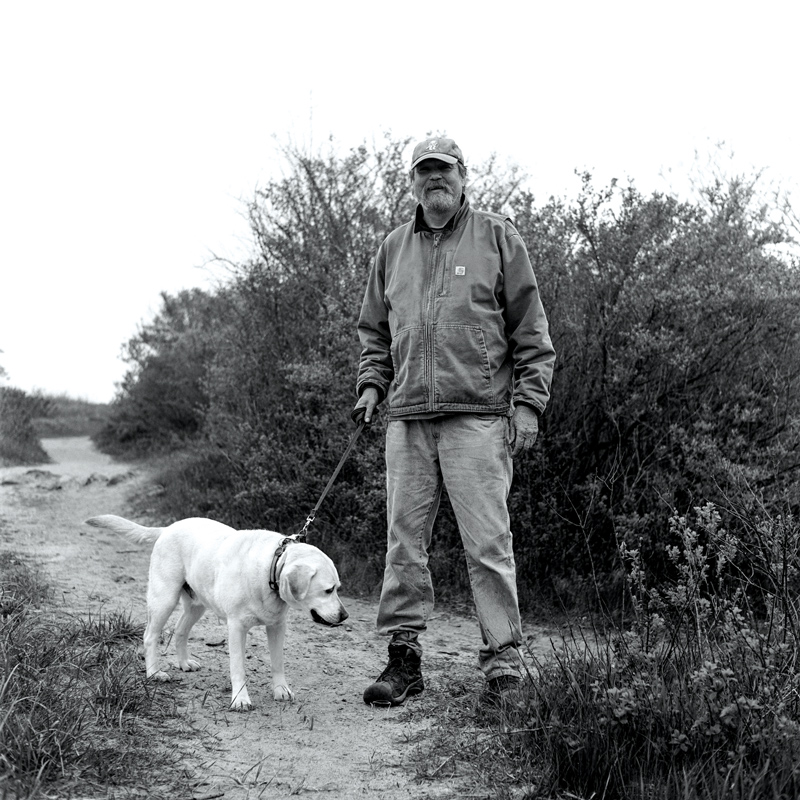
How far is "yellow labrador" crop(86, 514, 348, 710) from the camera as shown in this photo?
3639mm

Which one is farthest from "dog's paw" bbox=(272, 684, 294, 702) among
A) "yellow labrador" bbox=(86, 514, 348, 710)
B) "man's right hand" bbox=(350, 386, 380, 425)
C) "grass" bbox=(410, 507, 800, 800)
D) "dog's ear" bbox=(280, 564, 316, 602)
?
"man's right hand" bbox=(350, 386, 380, 425)

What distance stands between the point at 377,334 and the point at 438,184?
0.83m

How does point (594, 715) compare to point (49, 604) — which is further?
point (49, 604)

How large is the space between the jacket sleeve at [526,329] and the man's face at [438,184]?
1.04ft

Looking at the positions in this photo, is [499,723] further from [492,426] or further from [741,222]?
[741,222]

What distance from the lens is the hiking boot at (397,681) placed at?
382 centimetres

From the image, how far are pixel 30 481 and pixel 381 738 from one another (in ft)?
33.4

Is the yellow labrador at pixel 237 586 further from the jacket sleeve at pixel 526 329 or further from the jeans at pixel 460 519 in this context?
the jacket sleeve at pixel 526 329

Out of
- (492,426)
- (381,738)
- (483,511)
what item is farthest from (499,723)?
(492,426)

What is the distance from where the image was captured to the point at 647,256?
5820 millimetres

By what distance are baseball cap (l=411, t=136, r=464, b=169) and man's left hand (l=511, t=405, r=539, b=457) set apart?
1.18m

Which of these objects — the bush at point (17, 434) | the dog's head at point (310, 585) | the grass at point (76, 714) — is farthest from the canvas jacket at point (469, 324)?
the bush at point (17, 434)

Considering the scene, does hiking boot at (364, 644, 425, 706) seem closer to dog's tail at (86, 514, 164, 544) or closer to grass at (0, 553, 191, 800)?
grass at (0, 553, 191, 800)

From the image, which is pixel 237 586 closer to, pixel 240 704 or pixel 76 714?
pixel 240 704
